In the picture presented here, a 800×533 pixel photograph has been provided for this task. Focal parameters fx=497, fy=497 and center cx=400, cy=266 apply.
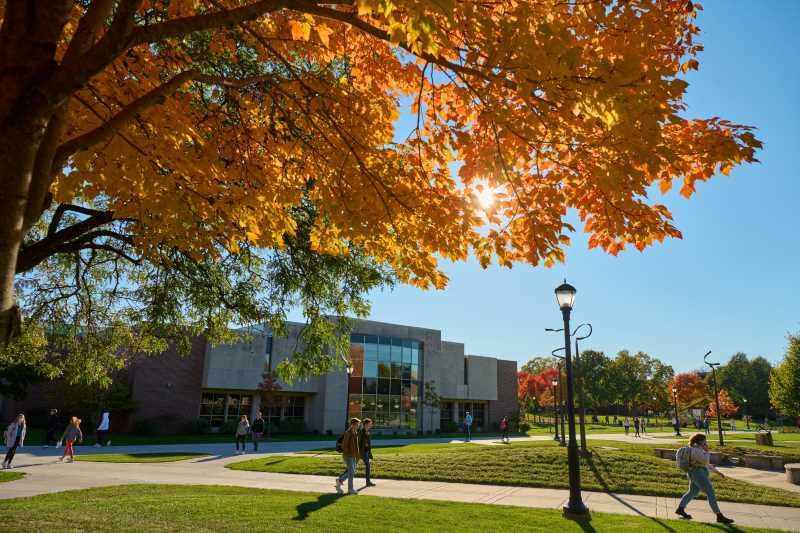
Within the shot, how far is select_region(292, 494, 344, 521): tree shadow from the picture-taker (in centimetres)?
831

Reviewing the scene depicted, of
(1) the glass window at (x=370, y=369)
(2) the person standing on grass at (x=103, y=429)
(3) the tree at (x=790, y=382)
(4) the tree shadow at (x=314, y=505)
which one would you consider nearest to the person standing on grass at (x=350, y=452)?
(4) the tree shadow at (x=314, y=505)

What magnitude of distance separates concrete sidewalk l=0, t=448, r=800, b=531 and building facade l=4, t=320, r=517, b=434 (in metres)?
14.4

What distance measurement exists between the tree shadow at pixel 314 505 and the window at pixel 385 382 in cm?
Answer: 2897

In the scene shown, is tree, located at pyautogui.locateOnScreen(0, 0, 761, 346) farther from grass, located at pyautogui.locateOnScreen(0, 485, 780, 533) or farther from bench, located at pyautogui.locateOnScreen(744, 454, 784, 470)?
bench, located at pyautogui.locateOnScreen(744, 454, 784, 470)

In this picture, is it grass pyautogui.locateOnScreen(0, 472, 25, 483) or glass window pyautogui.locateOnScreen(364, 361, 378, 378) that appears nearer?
grass pyautogui.locateOnScreen(0, 472, 25, 483)

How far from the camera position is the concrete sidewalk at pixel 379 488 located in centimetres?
933

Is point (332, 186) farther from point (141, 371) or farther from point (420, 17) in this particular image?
point (141, 371)

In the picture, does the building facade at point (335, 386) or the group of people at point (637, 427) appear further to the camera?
the group of people at point (637, 427)

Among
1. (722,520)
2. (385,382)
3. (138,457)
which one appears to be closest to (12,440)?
(138,457)

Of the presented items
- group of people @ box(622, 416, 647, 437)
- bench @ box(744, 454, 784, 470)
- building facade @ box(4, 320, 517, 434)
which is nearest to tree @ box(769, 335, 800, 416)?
group of people @ box(622, 416, 647, 437)

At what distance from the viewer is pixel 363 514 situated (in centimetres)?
843

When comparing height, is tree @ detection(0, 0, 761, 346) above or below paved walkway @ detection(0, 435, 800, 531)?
above

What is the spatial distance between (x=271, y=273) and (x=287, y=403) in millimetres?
30469

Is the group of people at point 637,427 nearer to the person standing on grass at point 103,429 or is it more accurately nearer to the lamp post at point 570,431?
the lamp post at point 570,431
